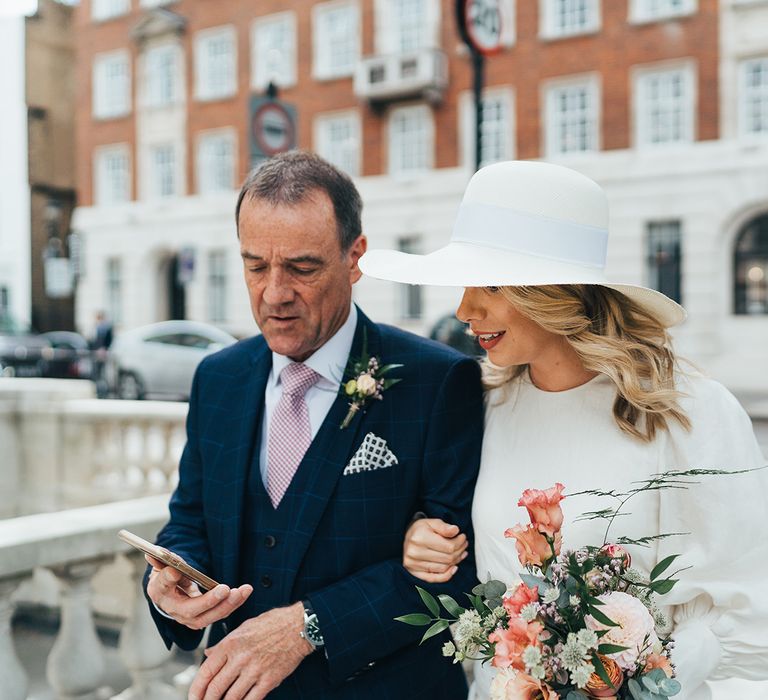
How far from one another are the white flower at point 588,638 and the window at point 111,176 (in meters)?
28.6

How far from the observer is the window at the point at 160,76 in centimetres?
2697

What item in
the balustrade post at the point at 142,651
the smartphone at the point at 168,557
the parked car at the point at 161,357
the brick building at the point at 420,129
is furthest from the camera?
the brick building at the point at 420,129

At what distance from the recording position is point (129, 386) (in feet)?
53.7

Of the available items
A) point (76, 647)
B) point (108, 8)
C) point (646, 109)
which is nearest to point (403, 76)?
point (646, 109)

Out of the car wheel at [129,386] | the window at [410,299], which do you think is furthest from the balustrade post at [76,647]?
the window at [410,299]

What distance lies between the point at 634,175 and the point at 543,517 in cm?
1917

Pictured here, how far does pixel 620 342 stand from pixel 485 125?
2069cm

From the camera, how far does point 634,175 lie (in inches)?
763

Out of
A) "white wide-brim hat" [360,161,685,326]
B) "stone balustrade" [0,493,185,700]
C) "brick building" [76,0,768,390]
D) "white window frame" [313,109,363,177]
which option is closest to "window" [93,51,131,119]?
"brick building" [76,0,768,390]

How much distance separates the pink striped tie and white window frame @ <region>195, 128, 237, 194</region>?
24360 mm

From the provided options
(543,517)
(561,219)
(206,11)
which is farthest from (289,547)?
(206,11)

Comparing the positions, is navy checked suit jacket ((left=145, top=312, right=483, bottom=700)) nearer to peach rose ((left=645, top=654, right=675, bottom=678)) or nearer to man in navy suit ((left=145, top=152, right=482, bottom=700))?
man in navy suit ((left=145, top=152, right=482, bottom=700))

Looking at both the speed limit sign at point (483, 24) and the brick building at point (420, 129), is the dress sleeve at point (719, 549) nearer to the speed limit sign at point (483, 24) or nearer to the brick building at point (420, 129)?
the speed limit sign at point (483, 24)

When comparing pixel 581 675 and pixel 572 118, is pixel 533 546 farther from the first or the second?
pixel 572 118
